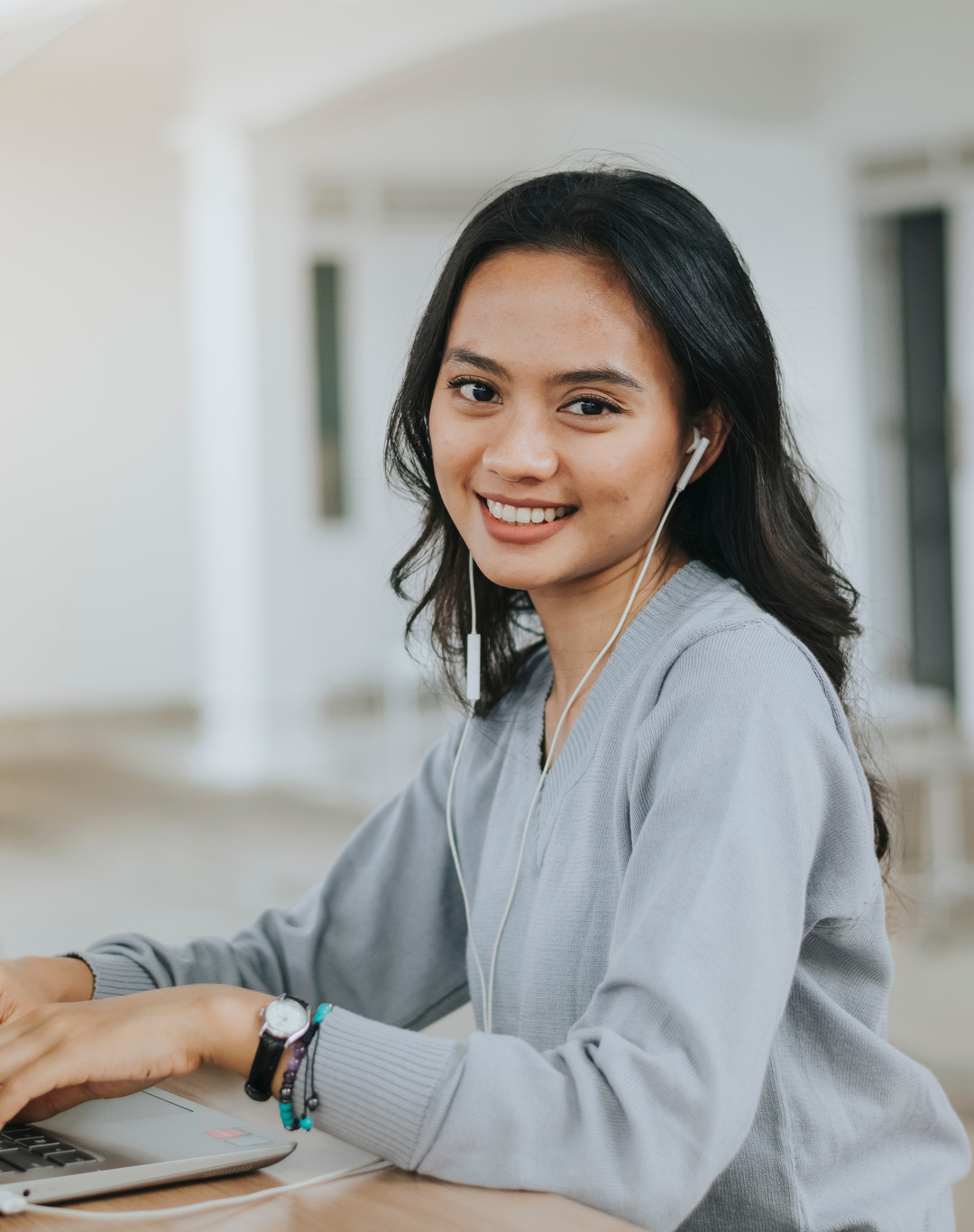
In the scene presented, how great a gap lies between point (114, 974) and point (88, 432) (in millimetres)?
6740

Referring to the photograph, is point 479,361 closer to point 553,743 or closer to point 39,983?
point 553,743

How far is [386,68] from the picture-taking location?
18.9 ft

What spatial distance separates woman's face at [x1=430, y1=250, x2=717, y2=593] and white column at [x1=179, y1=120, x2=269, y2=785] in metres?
5.96

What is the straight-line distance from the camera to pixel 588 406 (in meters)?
1.07

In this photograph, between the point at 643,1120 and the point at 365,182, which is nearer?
the point at 643,1120

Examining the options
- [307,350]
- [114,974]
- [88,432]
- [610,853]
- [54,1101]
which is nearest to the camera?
[54,1101]

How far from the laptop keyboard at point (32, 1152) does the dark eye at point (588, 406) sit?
0.63 m

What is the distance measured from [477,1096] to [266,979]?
49 centimetres

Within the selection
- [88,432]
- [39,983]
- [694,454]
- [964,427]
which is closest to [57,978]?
[39,983]

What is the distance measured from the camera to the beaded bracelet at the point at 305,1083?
0.84m

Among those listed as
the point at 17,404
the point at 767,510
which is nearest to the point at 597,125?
the point at 17,404

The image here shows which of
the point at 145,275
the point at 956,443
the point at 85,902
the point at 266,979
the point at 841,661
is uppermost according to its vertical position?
the point at 145,275

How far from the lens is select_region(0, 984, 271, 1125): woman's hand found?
0.84 metres

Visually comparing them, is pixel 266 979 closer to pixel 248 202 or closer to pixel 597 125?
pixel 597 125
